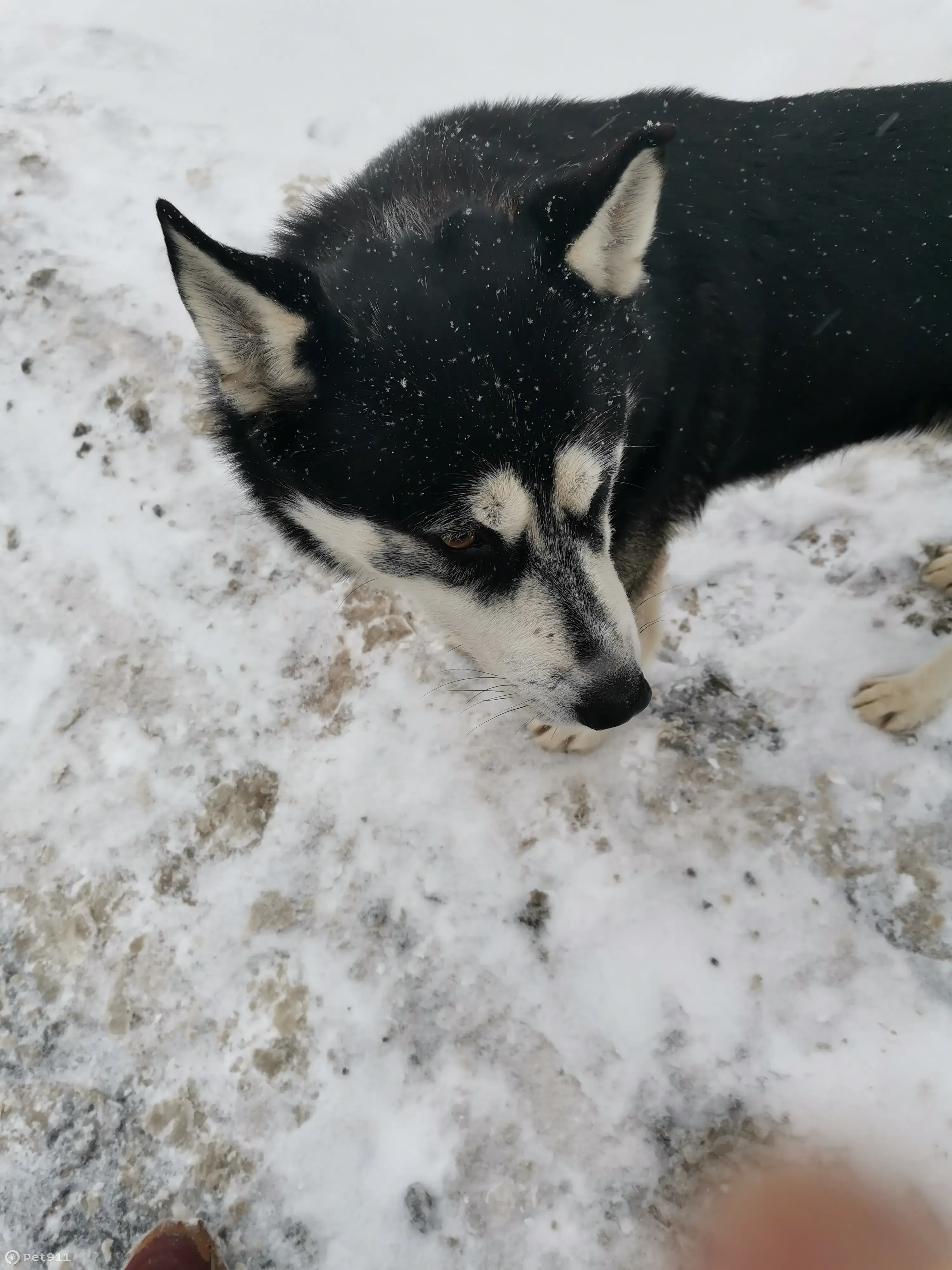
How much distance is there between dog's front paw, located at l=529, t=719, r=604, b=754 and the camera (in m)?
3.22

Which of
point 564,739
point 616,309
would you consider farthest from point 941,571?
point 616,309

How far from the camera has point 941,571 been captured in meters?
3.39

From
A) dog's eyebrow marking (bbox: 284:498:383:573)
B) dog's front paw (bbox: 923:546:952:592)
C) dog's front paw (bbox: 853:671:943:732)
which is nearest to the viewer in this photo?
dog's eyebrow marking (bbox: 284:498:383:573)

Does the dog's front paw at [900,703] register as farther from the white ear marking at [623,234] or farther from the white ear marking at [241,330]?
the white ear marking at [241,330]

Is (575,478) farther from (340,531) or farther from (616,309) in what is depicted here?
(340,531)

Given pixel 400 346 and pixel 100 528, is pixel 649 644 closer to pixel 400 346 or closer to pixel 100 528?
pixel 400 346

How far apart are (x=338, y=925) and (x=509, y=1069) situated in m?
0.88

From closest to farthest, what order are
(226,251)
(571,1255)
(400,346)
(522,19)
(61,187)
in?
(226,251) < (400,346) < (571,1255) < (61,187) < (522,19)

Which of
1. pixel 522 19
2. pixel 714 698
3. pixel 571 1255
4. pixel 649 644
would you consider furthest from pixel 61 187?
pixel 571 1255

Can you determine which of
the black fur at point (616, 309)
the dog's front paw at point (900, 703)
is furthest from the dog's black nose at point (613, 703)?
the dog's front paw at point (900, 703)

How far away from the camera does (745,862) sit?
3.02 metres

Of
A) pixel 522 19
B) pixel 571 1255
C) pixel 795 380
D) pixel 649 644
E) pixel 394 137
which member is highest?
pixel 522 19

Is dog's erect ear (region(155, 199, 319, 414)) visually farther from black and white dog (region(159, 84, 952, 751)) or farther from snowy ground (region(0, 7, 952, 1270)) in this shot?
snowy ground (region(0, 7, 952, 1270))
